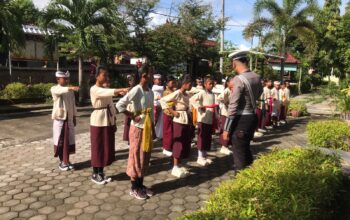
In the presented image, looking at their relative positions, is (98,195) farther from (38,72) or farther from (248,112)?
(38,72)

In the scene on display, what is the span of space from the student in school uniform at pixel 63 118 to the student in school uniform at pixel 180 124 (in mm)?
1627

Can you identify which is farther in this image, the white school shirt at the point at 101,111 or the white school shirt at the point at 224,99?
the white school shirt at the point at 224,99

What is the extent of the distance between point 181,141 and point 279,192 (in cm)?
305

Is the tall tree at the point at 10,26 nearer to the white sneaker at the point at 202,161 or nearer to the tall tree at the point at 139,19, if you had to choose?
the tall tree at the point at 139,19

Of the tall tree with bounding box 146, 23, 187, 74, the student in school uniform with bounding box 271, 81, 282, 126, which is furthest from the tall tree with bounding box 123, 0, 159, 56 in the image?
the student in school uniform with bounding box 271, 81, 282, 126

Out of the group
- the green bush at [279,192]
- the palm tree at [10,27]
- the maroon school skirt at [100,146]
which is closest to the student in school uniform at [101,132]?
the maroon school skirt at [100,146]

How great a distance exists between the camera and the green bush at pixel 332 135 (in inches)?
252

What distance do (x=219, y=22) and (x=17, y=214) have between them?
1704cm

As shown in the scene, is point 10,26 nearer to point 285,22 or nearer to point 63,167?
point 63,167

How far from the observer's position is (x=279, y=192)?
324 cm

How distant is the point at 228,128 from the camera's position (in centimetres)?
475

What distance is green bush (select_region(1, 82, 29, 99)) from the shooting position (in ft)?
48.4

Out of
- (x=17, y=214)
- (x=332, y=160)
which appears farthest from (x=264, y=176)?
(x=17, y=214)

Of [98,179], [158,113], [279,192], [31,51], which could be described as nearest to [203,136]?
[158,113]
